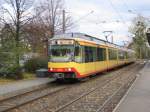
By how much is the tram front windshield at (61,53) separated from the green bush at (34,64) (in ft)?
27.2

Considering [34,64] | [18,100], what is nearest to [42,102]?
[18,100]

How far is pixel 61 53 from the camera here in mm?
24922

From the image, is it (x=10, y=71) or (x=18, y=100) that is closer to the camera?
(x=18, y=100)

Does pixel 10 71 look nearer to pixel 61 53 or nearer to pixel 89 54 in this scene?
pixel 61 53

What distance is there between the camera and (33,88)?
2230cm

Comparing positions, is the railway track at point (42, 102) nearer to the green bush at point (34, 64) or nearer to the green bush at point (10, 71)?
the green bush at point (10, 71)

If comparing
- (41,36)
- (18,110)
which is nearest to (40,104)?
(18,110)

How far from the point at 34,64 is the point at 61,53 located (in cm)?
945

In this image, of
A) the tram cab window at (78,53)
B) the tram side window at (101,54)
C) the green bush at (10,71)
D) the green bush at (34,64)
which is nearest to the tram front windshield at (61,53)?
the tram cab window at (78,53)

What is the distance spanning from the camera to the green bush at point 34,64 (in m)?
33.5

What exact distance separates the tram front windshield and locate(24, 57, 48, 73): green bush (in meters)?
8.30

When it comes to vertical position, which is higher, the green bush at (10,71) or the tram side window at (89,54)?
the tram side window at (89,54)

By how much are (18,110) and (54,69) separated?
34.9ft

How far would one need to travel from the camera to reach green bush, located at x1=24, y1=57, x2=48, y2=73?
110ft
